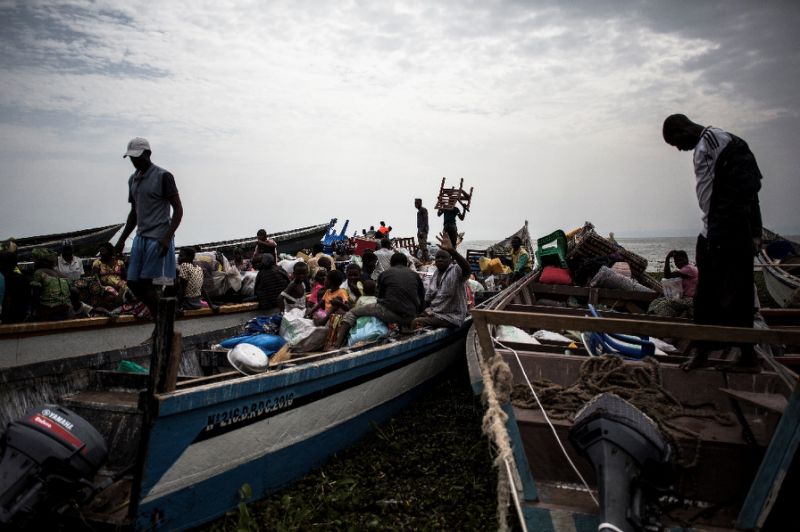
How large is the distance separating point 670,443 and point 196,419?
8.96 feet

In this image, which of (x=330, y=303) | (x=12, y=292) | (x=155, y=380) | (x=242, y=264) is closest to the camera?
(x=155, y=380)

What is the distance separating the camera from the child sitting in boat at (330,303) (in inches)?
234

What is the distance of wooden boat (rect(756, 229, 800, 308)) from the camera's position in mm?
10453

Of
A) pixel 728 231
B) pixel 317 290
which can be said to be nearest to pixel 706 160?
pixel 728 231

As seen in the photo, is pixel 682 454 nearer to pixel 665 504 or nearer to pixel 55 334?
pixel 665 504

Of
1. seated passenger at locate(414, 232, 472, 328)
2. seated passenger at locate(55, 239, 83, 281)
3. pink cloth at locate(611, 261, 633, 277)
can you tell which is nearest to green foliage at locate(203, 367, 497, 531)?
seated passenger at locate(414, 232, 472, 328)

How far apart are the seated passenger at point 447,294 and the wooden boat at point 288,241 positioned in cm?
952

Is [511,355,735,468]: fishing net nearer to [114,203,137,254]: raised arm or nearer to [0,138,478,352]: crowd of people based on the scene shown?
[0,138,478,352]: crowd of people

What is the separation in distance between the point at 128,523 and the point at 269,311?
206 inches

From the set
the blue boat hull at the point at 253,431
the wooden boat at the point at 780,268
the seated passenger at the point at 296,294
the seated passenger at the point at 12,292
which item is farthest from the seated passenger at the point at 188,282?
the wooden boat at the point at 780,268

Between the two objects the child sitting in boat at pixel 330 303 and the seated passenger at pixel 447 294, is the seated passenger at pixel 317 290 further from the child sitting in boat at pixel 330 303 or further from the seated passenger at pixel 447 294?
the seated passenger at pixel 447 294

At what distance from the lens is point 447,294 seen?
6078mm

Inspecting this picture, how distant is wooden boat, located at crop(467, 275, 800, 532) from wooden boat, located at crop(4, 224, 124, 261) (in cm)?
1292

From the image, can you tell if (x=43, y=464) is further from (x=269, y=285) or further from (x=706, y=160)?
(x=269, y=285)
